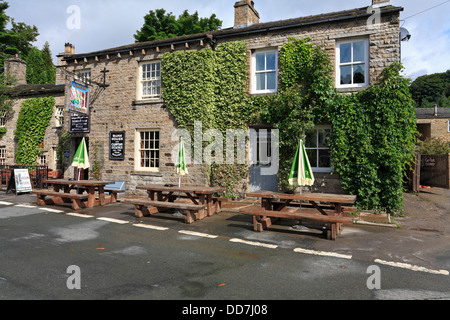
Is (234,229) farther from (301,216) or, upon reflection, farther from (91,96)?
(91,96)

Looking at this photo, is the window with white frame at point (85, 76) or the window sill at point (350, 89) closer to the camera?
the window sill at point (350, 89)

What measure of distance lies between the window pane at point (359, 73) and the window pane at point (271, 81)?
2889 mm

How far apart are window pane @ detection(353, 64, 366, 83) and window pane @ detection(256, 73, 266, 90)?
3.32m

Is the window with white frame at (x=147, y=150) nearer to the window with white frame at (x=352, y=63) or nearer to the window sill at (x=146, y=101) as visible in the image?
the window sill at (x=146, y=101)

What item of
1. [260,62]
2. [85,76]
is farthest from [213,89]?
[85,76]

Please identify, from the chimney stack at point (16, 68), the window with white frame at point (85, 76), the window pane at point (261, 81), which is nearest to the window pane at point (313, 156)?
the window pane at point (261, 81)

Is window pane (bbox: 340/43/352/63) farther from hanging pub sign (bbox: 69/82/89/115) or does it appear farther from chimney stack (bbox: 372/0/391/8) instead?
hanging pub sign (bbox: 69/82/89/115)

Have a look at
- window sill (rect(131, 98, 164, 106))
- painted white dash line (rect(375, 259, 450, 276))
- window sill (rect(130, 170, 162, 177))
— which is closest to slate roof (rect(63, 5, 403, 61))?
window sill (rect(131, 98, 164, 106))

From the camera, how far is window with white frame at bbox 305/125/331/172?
441 inches

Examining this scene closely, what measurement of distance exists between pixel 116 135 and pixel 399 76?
1171 centimetres

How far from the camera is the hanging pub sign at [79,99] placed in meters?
13.2
